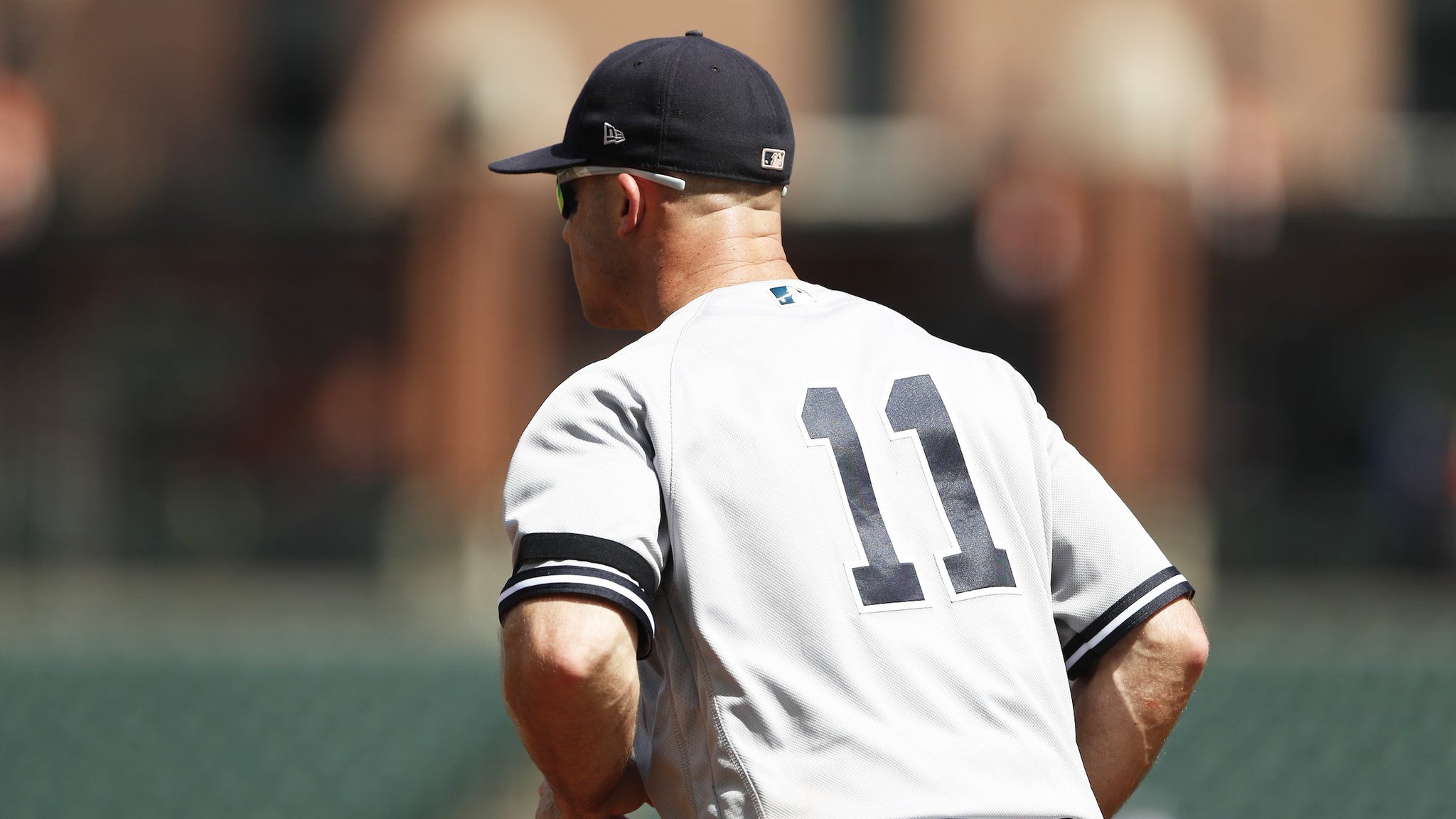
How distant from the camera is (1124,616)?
2344 millimetres

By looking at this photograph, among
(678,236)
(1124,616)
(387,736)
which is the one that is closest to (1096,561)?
(1124,616)

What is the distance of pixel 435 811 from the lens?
19.9 feet

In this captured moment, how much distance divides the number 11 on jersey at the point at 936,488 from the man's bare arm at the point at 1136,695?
0.32 m

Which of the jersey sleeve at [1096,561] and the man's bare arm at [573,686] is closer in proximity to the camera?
the man's bare arm at [573,686]

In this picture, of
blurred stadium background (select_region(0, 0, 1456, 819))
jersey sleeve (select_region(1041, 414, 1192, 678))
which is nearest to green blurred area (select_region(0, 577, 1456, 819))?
blurred stadium background (select_region(0, 0, 1456, 819))

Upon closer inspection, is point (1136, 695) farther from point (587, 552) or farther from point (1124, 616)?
point (587, 552)

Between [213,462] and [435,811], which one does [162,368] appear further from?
[435,811]

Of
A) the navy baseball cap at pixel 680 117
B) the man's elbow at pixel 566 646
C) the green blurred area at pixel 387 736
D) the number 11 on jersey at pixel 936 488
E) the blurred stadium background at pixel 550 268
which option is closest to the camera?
the man's elbow at pixel 566 646

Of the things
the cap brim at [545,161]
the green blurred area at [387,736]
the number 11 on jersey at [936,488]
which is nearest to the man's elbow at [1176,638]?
the number 11 on jersey at [936,488]

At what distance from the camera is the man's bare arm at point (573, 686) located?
1.95 metres

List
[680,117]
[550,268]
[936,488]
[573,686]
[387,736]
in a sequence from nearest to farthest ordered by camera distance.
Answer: [573,686] → [936,488] → [680,117] → [387,736] → [550,268]

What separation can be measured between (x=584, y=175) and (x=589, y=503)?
0.61 meters

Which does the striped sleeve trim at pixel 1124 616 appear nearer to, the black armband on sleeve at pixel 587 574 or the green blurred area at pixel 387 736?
the black armband on sleeve at pixel 587 574

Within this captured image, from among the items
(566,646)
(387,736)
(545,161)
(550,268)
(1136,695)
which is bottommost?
(387,736)
